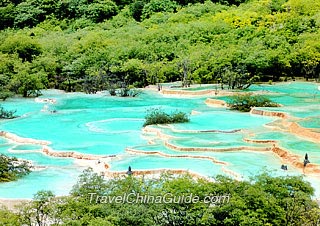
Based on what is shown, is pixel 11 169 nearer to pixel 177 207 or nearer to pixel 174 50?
pixel 177 207

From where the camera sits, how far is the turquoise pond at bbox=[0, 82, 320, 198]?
14.1 metres

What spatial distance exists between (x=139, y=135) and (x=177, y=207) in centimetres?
1039

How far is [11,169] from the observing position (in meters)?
13.8

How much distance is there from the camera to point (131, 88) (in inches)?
1133

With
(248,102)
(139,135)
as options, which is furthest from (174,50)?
(139,135)

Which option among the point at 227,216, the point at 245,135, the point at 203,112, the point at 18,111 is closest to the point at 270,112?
the point at 203,112

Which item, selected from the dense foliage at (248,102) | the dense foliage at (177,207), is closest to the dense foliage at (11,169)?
the dense foliage at (177,207)

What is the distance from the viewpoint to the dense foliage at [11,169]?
44.4 ft

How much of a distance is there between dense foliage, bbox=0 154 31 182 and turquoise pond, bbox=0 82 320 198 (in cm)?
21

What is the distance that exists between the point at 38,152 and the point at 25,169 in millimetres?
3086

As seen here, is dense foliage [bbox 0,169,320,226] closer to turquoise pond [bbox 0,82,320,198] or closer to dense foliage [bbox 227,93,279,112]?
turquoise pond [bbox 0,82,320,198]

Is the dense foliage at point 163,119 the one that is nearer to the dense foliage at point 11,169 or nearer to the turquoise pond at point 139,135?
the turquoise pond at point 139,135

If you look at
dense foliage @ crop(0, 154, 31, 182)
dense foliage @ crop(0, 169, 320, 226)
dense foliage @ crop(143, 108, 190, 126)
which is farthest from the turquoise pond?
dense foliage @ crop(0, 169, 320, 226)

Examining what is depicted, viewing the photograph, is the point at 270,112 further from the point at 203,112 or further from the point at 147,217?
the point at 147,217
